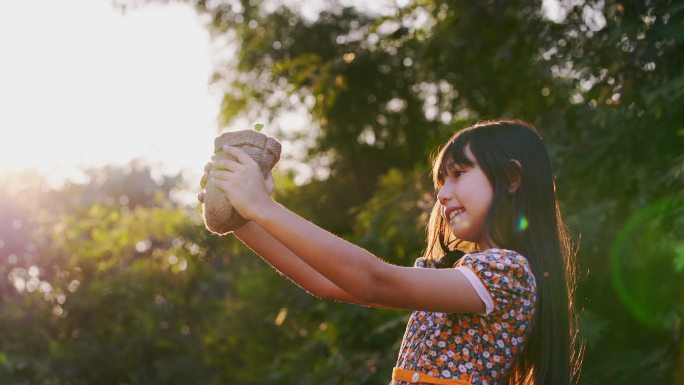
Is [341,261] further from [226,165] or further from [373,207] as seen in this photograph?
[373,207]

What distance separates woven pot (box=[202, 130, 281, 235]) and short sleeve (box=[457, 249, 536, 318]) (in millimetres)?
541

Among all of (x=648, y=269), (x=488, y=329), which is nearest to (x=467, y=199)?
(x=488, y=329)

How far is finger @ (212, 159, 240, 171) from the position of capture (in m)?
2.20

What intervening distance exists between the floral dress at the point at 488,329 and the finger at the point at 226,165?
60 cm

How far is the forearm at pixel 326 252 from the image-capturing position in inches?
80.7

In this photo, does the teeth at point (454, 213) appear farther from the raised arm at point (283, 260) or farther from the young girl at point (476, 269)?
the raised arm at point (283, 260)

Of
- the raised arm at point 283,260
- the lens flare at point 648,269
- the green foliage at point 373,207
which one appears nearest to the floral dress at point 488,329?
the raised arm at point 283,260

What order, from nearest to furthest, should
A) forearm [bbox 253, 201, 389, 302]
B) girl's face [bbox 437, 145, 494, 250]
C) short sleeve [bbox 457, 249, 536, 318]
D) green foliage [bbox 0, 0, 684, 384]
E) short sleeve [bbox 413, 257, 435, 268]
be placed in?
forearm [bbox 253, 201, 389, 302]
short sleeve [bbox 457, 249, 536, 318]
girl's face [bbox 437, 145, 494, 250]
short sleeve [bbox 413, 257, 435, 268]
green foliage [bbox 0, 0, 684, 384]

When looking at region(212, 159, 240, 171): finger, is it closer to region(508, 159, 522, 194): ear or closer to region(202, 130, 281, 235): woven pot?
region(202, 130, 281, 235): woven pot

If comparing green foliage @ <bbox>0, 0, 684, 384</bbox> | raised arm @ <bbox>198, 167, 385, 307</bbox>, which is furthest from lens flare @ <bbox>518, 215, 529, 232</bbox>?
green foliage @ <bbox>0, 0, 684, 384</bbox>

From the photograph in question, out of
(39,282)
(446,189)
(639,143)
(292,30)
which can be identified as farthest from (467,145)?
(39,282)

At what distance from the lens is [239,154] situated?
7.32ft

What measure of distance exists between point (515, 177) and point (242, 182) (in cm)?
81

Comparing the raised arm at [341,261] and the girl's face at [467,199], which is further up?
the girl's face at [467,199]
